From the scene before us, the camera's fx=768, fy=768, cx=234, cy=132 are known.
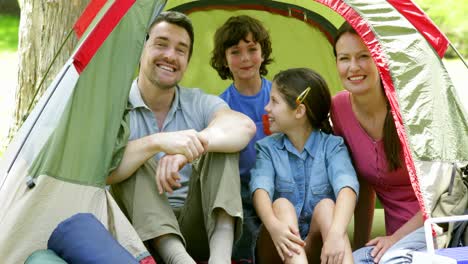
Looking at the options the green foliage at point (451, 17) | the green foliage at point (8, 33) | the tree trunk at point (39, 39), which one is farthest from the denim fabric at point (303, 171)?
the green foliage at point (451, 17)

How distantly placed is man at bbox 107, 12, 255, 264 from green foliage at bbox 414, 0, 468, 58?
698 centimetres

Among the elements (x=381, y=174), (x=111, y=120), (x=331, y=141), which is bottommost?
(x=381, y=174)

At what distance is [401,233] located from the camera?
2971 mm

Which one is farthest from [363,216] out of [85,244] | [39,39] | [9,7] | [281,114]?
[9,7]

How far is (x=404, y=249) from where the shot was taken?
109 inches

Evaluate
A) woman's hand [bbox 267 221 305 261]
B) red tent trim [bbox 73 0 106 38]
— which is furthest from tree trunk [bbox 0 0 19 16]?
woman's hand [bbox 267 221 305 261]

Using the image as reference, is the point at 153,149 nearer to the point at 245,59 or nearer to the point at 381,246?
the point at 381,246

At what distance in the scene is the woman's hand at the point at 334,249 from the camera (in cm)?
287

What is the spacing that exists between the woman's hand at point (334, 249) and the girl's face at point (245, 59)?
1.15m

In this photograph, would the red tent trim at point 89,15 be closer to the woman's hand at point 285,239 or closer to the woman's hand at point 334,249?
the woman's hand at point 285,239

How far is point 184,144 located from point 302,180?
0.61 metres

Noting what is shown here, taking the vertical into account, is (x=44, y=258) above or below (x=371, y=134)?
below

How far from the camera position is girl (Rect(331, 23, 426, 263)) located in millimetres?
3137

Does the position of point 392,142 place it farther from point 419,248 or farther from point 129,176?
point 129,176
